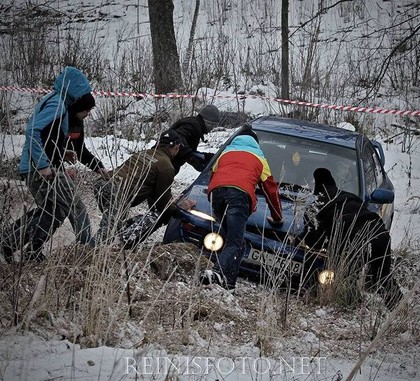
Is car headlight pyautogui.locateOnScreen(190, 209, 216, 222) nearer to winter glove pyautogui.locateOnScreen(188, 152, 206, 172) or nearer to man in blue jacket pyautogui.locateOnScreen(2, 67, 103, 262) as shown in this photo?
man in blue jacket pyautogui.locateOnScreen(2, 67, 103, 262)

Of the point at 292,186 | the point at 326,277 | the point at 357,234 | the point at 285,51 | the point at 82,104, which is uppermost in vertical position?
the point at 285,51

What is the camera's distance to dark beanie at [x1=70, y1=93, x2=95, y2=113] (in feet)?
15.6

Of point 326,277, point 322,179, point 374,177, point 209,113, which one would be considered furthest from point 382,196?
point 209,113

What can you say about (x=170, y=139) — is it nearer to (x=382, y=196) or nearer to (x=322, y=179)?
(x=322, y=179)

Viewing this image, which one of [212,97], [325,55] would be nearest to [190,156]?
[212,97]

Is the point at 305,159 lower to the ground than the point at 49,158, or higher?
lower

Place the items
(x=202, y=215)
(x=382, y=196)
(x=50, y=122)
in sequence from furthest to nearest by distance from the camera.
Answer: (x=382, y=196) < (x=202, y=215) < (x=50, y=122)

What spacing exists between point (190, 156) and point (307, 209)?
212cm

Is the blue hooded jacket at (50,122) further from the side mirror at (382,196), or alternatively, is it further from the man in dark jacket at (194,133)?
the side mirror at (382,196)

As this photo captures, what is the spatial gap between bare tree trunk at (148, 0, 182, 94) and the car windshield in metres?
6.26

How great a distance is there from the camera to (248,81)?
14383mm

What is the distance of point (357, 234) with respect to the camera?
4.55m

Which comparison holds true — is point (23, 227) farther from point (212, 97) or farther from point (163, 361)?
point (212, 97)

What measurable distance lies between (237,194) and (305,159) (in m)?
1.48
